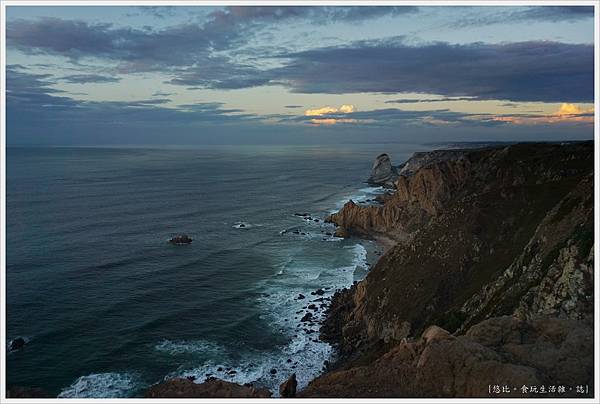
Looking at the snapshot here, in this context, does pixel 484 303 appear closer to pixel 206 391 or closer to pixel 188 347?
pixel 206 391

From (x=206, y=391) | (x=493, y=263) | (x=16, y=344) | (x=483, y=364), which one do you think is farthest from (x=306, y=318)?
(x=483, y=364)

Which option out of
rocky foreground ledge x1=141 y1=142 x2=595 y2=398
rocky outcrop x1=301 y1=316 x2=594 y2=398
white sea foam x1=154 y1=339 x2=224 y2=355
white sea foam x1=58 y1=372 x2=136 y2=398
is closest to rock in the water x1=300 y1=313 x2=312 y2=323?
rocky foreground ledge x1=141 y1=142 x2=595 y2=398

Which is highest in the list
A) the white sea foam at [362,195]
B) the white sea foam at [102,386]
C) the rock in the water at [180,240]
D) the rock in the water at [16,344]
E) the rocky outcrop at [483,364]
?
the rocky outcrop at [483,364]

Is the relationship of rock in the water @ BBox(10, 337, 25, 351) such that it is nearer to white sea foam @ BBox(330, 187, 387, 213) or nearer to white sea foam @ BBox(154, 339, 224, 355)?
white sea foam @ BBox(154, 339, 224, 355)

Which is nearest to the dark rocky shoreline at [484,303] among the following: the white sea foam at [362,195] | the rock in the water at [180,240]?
the rock in the water at [180,240]

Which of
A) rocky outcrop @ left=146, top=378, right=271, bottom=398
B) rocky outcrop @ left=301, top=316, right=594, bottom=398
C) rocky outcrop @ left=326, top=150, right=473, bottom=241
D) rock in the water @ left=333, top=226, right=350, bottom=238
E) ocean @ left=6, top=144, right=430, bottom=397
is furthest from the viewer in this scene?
rock in the water @ left=333, top=226, right=350, bottom=238

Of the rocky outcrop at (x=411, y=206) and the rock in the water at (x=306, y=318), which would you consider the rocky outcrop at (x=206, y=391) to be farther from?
the rocky outcrop at (x=411, y=206)
